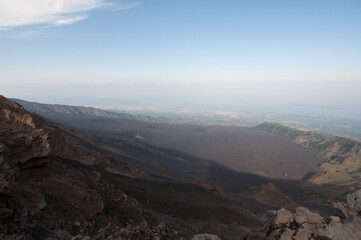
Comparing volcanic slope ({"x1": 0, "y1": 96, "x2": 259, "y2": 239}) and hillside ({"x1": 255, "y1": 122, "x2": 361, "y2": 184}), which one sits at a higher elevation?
volcanic slope ({"x1": 0, "y1": 96, "x2": 259, "y2": 239})

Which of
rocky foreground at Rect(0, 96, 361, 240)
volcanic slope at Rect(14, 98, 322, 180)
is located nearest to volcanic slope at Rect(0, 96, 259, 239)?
rocky foreground at Rect(0, 96, 361, 240)

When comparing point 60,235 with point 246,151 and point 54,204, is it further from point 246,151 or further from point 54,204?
point 246,151

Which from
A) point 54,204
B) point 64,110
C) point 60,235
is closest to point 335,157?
point 54,204

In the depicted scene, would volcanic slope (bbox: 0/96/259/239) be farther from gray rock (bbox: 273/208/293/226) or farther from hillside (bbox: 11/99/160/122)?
hillside (bbox: 11/99/160/122)

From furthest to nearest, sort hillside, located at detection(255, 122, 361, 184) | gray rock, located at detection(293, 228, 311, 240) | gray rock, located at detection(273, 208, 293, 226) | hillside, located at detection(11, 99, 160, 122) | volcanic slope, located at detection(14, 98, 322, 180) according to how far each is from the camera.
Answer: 1. hillside, located at detection(11, 99, 160, 122)
2. volcanic slope, located at detection(14, 98, 322, 180)
3. hillside, located at detection(255, 122, 361, 184)
4. gray rock, located at detection(273, 208, 293, 226)
5. gray rock, located at detection(293, 228, 311, 240)

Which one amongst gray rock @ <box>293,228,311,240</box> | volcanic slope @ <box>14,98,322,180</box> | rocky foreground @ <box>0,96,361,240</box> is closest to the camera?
gray rock @ <box>293,228,311,240</box>

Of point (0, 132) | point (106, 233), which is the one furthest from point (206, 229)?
point (0, 132)

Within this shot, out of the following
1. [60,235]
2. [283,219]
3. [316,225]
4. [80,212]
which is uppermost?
[316,225]
